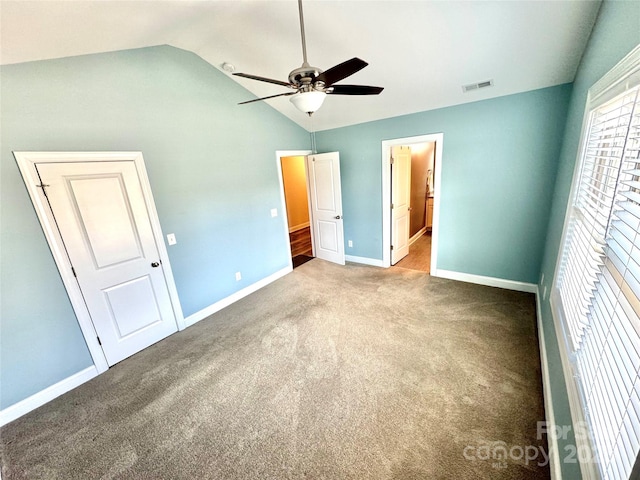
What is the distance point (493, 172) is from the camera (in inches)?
123

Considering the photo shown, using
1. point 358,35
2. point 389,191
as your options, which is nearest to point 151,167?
point 358,35

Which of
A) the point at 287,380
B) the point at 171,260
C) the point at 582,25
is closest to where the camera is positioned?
the point at 582,25

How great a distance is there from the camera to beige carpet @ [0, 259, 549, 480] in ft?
5.12

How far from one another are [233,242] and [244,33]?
2.36m

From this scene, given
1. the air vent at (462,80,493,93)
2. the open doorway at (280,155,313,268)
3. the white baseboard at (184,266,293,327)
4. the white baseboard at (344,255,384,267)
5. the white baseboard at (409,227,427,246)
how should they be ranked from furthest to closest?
the open doorway at (280,155,313,268)
the white baseboard at (409,227,427,246)
the white baseboard at (344,255,384,267)
the white baseboard at (184,266,293,327)
the air vent at (462,80,493,93)

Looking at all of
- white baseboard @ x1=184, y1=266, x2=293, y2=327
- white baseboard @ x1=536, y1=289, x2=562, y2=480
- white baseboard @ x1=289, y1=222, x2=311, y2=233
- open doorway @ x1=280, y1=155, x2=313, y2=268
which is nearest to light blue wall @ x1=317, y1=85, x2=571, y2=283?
white baseboard @ x1=536, y1=289, x2=562, y2=480

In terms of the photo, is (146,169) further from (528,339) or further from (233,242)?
(528,339)

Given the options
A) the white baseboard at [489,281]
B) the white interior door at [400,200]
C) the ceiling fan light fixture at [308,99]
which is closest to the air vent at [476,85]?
the white interior door at [400,200]

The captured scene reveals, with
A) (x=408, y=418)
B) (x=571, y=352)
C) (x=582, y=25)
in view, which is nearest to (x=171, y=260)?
(x=408, y=418)

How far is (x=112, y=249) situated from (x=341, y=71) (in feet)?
8.52

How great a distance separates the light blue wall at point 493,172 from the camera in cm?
278

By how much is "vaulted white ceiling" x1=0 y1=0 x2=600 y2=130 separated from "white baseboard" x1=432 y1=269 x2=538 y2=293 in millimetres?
2293

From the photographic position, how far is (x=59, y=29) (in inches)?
69.7

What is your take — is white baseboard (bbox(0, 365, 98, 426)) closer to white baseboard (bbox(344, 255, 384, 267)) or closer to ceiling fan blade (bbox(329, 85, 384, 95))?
ceiling fan blade (bbox(329, 85, 384, 95))
